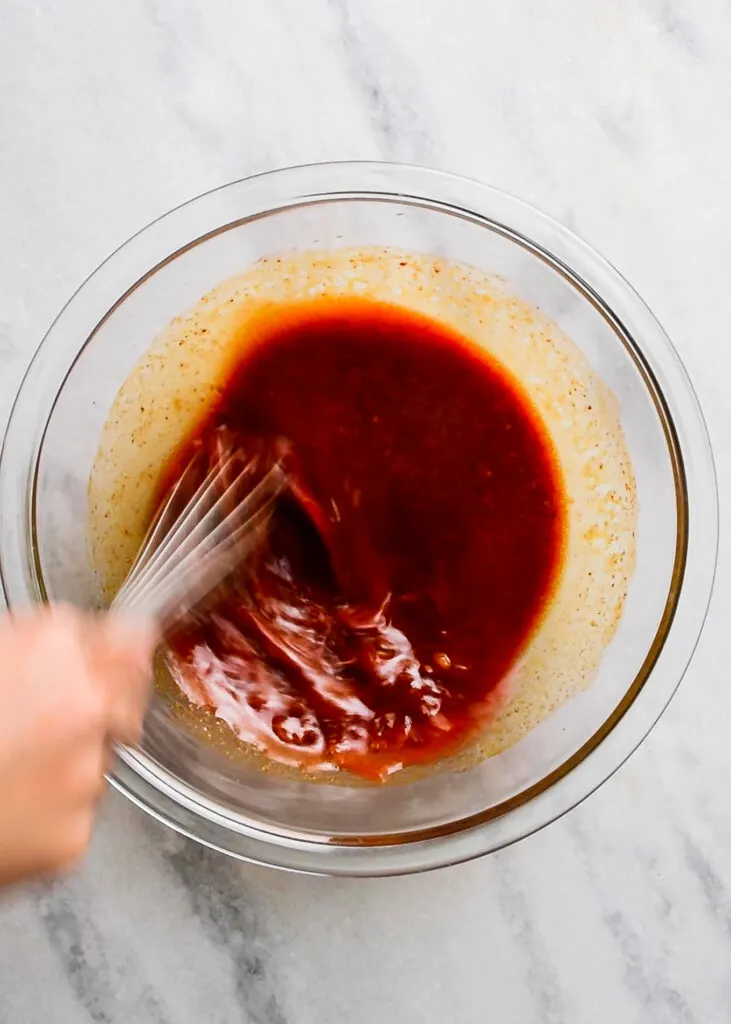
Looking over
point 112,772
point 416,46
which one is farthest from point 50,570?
point 416,46

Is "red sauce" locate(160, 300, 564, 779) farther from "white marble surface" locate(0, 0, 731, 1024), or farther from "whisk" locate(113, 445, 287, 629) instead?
"white marble surface" locate(0, 0, 731, 1024)

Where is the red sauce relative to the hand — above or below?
above

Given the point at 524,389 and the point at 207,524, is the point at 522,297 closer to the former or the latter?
the point at 524,389

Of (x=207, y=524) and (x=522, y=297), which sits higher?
(x=522, y=297)

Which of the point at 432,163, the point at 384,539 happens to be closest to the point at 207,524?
the point at 384,539

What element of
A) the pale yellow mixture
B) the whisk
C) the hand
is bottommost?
the hand

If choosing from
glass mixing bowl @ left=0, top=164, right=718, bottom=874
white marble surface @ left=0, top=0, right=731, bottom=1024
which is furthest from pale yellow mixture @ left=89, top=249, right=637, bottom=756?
white marble surface @ left=0, top=0, right=731, bottom=1024

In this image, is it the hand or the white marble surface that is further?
the white marble surface
